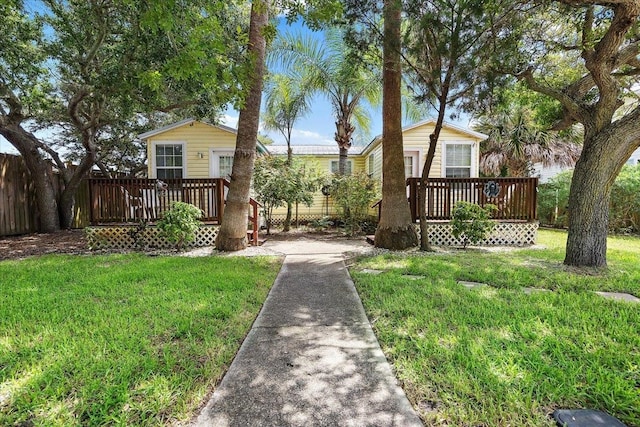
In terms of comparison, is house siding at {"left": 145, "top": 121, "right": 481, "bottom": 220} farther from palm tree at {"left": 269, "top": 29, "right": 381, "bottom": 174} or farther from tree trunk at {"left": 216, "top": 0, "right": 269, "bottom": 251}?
tree trunk at {"left": 216, "top": 0, "right": 269, "bottom": 251}

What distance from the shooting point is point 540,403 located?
202 cm

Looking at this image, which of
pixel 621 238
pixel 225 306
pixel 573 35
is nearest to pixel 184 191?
pixel 225 306

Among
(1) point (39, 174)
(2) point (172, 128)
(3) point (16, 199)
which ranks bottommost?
A: (3) point (16, 199)

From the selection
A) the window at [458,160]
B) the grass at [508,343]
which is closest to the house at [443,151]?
the window at [458,160]

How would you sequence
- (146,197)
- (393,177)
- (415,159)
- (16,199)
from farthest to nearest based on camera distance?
(415,159) → (16,199) → (146,197) → (393,177)

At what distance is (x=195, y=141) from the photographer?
11500 millimetres

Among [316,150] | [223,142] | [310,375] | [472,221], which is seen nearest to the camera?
[310,375]

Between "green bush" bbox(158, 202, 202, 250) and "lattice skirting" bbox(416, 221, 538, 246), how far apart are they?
5.90 m

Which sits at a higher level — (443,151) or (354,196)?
(443,151)

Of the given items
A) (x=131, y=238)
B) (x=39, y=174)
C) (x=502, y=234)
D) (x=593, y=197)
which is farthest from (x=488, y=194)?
(x=39, y=174)

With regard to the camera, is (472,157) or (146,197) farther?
(472,157)

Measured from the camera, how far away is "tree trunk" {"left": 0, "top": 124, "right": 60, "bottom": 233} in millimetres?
10523

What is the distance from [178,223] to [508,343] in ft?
22.4

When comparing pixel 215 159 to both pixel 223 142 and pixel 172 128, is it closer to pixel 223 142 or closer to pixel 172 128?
pixel 223 142
